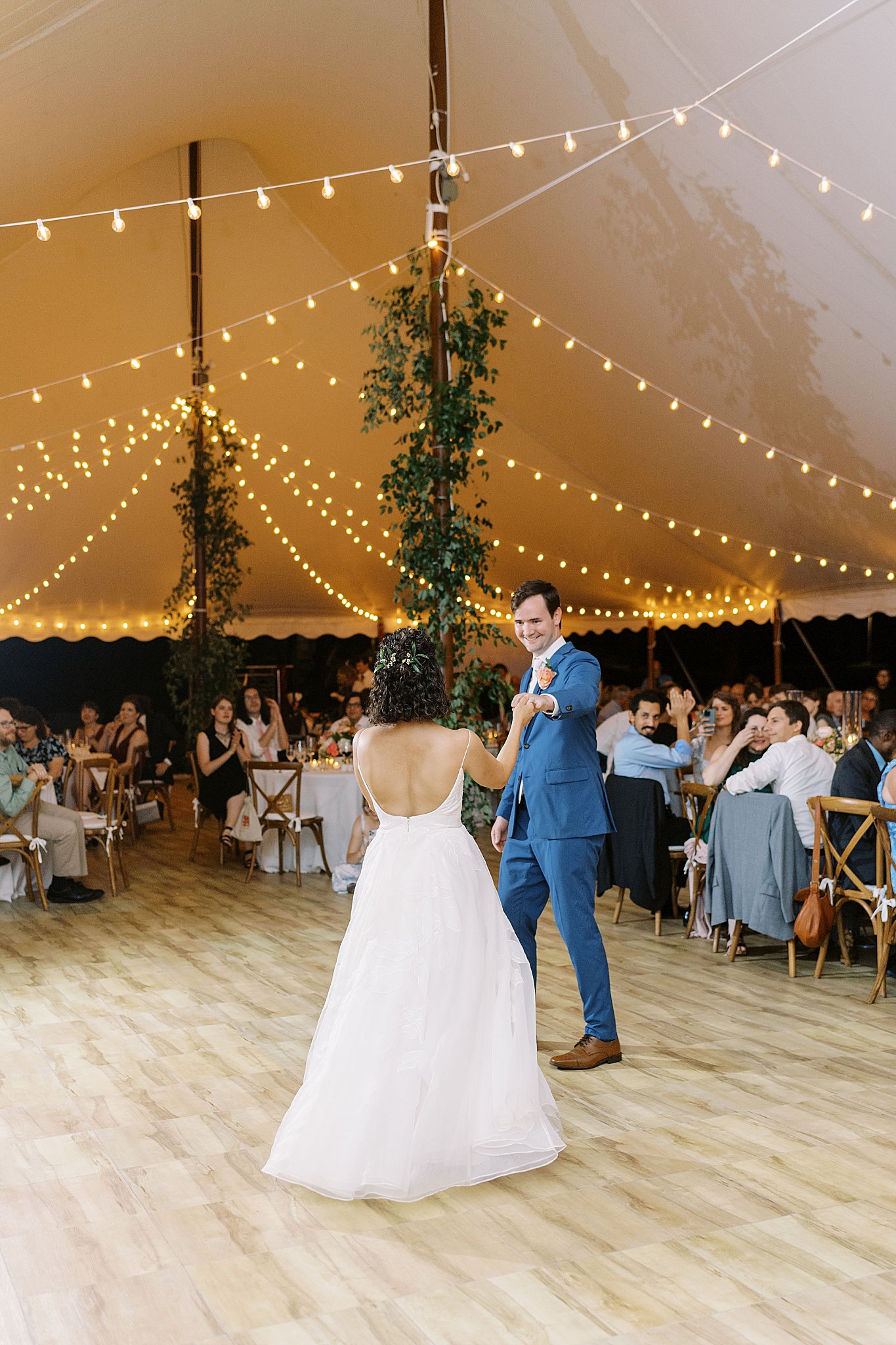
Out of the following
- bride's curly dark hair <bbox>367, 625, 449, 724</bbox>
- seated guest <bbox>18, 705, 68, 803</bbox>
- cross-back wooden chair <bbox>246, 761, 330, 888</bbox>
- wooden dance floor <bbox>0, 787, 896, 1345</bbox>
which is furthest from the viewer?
seated guest <bbox>18, 705, 68, 803</bbox>

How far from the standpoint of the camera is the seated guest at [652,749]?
5672 millimetres

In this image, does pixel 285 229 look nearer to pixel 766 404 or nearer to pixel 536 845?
pixel 766 404

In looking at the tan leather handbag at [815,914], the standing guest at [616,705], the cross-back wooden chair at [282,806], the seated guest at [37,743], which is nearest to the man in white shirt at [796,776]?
the tan leather handbag at [815,914]

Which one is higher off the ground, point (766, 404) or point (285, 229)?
point (285, 229)

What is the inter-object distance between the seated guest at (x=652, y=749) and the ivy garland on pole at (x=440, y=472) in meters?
0.80

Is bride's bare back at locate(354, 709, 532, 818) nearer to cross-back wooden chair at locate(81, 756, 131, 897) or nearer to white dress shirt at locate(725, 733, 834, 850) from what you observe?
white dress shirt at locate(725, 733, 834, 850)

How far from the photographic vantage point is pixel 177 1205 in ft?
9.27

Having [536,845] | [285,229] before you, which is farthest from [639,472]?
[536,845]

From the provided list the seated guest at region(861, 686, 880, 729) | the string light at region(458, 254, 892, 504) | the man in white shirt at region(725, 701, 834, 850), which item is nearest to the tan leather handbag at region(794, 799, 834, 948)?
the man in white shirt at region(725, 701, 834, 850)

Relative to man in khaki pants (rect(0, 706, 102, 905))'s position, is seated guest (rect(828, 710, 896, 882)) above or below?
above

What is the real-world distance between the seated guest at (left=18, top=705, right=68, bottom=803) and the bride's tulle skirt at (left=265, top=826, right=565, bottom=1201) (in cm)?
479

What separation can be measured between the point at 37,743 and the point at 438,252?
382 centimetres

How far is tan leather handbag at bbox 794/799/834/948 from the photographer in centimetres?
466

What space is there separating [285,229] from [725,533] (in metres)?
4.58
